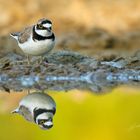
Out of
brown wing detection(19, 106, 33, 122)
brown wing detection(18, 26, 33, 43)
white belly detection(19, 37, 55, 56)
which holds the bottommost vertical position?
brown wing detection(19, 106, 33, 122)

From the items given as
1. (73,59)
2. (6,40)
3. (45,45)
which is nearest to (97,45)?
(6,40)

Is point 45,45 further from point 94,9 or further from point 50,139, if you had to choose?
point 94,9

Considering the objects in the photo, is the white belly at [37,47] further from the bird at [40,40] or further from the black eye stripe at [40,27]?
the black eye stripe at [40,27]

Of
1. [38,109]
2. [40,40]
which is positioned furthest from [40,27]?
[38,109]

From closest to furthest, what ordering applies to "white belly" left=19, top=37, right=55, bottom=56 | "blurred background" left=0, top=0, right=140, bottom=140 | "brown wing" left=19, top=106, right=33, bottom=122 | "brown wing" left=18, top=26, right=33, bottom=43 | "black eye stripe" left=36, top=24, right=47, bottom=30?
"blurred background" left=0, top=0, right=140, bottom=140 → "brown wing" left=19, top=106, right=33, bottom=122 → "white belly" left=19, top=37, right=55, bottom=56 → "black eye stripe" left=36, top=24, right=47, bottom=30 → "brown wing" left=18, top=26, right=33, bottom=43

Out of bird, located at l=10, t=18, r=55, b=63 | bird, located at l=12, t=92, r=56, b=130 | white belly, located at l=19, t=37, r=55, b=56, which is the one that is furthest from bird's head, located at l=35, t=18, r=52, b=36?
bird, located at l=12, t=92, r=56, b=130

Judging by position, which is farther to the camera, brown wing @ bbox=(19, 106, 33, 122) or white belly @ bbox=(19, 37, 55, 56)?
white belly @ bbox=(19, 37, 55, 56)

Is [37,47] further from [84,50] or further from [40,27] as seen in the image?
[84,50]

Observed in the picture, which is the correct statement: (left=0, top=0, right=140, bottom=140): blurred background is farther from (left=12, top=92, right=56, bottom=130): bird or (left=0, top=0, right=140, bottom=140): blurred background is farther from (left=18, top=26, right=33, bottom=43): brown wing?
(left=18, top=26, right=33, bottom=43): brown wing
